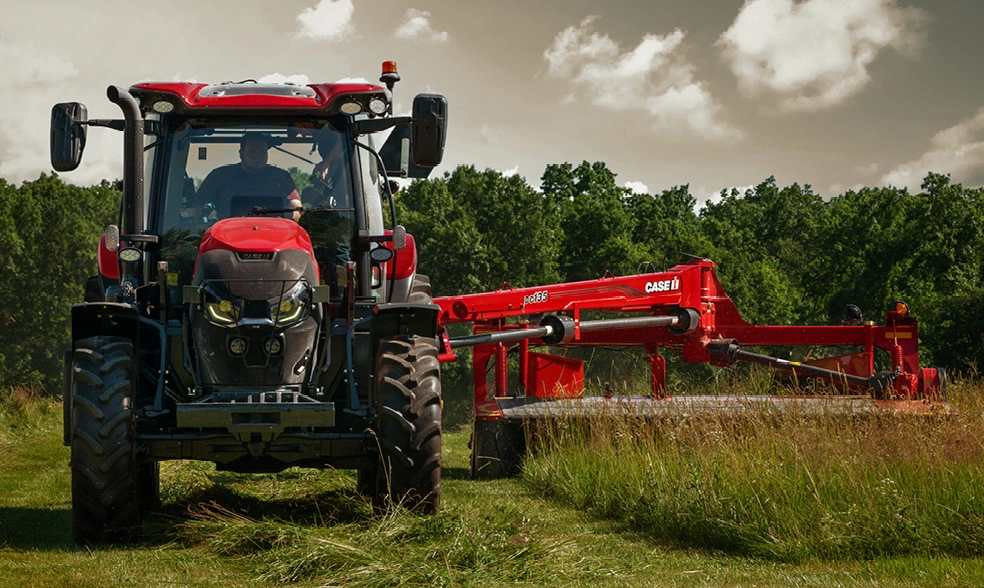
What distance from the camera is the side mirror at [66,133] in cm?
734

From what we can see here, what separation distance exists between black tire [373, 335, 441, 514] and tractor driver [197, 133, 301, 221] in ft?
5.07

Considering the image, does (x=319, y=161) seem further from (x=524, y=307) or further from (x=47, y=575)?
(x=524, y=307)

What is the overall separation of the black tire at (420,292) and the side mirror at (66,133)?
2835mm

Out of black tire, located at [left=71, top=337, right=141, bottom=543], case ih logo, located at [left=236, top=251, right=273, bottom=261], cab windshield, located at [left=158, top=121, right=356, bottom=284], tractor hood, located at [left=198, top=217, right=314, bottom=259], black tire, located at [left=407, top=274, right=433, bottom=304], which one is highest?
cab windshield, located at [left=158, top=121, right=356, bottom=284]

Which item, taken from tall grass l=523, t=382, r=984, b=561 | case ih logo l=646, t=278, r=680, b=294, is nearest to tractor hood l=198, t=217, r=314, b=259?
tall grass l=523, t=382, r=984, b=561

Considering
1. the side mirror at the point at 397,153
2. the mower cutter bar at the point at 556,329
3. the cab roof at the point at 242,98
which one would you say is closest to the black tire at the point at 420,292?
the mower cutter bar at the point at 556,329

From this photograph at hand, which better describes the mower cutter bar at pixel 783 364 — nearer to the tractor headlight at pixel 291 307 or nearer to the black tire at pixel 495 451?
the black tire at pixel 495 451

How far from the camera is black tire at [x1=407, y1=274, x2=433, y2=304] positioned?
9.65 m

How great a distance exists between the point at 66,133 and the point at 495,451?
5.73m

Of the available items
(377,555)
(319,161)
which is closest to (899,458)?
(377,555)

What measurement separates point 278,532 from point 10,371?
48594 mm

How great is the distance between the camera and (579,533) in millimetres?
7895

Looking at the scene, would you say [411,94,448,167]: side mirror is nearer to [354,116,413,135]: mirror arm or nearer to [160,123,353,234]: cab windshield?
[354,116,413,135]: mirror arm

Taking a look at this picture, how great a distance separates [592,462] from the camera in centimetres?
1009
